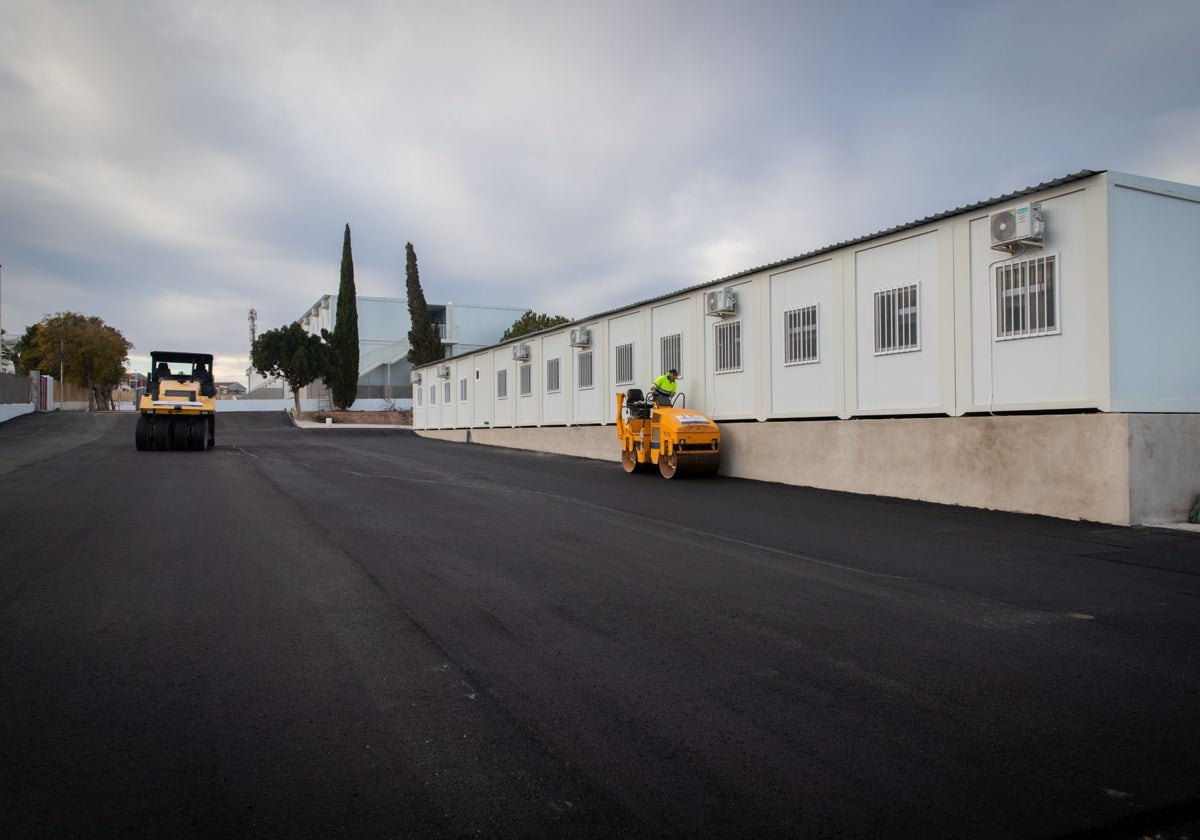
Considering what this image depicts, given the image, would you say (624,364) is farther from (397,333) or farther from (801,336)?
(397,333)

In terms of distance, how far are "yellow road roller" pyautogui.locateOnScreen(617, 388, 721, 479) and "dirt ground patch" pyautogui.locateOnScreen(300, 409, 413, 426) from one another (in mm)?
40852

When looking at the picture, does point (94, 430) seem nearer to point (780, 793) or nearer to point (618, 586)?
point (618, 586)

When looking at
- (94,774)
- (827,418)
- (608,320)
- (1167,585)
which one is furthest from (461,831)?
(608,320)

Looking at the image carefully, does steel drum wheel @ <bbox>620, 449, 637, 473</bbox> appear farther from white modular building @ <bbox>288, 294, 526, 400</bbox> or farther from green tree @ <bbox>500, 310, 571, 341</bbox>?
white modular building @ <bbox>288, 294, 526, 400</bbox>

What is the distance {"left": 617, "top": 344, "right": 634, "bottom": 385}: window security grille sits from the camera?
2345cm

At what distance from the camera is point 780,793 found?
3.25 metres

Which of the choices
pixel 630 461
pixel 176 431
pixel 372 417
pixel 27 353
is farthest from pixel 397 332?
pixel 630 461

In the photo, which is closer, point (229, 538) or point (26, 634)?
point (26, 634)

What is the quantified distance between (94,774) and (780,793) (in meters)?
2.95

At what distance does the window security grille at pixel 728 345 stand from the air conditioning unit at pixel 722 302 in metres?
A: 0.38

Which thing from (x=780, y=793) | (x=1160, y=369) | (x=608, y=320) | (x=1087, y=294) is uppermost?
(x=608, y=320)

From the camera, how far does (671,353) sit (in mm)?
21500

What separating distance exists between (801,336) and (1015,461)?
18.7ft

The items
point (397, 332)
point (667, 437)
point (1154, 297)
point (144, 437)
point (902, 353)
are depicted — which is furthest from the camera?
point (397, 332)
